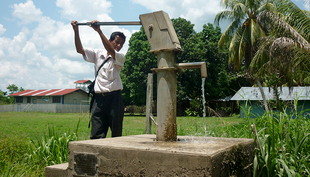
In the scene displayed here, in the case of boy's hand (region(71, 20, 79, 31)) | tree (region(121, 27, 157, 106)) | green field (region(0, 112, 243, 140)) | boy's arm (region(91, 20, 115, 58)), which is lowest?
green field (region(0, 112, 243, 140))

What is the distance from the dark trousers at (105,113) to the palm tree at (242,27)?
15.2 meters

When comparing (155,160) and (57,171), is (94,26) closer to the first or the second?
(57,171)

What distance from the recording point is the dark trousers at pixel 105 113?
3.10 meters

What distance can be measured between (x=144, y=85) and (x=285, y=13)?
16.4 m

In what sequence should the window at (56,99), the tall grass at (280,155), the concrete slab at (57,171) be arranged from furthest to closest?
the window at (56,99) < the tall grass at (280,155) < the concrete slab at (57,171)

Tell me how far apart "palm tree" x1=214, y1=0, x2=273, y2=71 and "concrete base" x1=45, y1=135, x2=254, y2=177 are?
16.0 m

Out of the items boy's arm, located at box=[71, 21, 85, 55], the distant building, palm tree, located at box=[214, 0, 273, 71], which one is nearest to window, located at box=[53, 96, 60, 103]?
the distant building

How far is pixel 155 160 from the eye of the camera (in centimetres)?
175

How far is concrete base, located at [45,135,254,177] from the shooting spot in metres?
1.64

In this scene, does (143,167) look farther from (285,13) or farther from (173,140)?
(285,13)

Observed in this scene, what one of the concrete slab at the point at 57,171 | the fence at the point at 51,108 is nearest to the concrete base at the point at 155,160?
the concrete slab at the point at 57,171

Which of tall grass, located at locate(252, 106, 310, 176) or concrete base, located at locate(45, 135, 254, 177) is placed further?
tall grass, located at locate(252, 106, 310, 176)

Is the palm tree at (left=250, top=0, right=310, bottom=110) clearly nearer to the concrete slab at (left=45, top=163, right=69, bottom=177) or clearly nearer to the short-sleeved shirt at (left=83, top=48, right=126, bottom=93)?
the short-sleeved shirt at (left=83, top=48, right=126, bottom=93)

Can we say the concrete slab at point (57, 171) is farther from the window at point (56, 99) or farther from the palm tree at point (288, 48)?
the window at point (56, 99)
